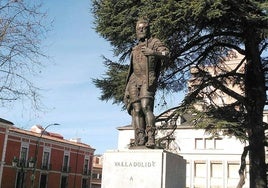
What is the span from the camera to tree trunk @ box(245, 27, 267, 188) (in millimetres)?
16781

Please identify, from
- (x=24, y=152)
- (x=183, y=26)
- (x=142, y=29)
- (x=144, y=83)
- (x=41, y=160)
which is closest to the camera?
(x=144, y=83)

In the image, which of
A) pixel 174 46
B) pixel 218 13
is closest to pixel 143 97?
pixel 218 13

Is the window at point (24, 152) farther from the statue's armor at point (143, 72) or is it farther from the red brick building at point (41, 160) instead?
the statue's armor at point (143, 72)

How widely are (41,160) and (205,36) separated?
38069 mm

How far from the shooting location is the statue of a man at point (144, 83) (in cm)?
857

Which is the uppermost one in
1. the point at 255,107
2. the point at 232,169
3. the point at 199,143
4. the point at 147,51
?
the point at 199,143

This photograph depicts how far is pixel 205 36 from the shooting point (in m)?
17.7

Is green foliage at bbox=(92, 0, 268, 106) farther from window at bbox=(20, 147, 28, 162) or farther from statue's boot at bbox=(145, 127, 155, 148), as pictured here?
window at bbox=(20, 147, 28, 162)

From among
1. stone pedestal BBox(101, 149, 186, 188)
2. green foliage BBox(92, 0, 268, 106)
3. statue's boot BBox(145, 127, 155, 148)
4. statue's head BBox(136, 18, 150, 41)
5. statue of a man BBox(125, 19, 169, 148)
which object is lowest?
stone pedestal BBox(101, 149, 186, 188)

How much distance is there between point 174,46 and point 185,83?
3.37 m

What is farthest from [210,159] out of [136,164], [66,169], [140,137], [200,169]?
[136,164]

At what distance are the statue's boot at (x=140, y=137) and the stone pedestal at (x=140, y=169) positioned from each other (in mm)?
293

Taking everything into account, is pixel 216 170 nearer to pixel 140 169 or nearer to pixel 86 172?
→ pixel 86 172

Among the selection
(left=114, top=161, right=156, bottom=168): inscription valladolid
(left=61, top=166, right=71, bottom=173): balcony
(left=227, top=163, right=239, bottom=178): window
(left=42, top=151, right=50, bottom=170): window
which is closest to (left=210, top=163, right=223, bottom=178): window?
Answer: (left=227, top=163, right=239, bottom=178): window
